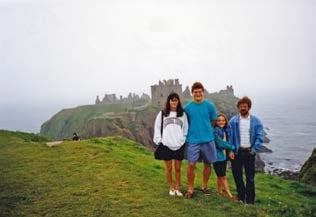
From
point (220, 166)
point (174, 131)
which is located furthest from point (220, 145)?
point (174, 131)

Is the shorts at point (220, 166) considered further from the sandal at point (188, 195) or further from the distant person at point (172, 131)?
the distant person at point (172, 131)

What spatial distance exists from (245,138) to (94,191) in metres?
5.01

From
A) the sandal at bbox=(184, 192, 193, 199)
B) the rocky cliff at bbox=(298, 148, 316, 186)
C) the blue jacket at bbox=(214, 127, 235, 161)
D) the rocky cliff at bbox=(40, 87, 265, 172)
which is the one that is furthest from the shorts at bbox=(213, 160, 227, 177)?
the rocky cliff at bbox=(40, 87, 265, 172)

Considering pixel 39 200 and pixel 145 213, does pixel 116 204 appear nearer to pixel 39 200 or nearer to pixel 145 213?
pixel 145 213

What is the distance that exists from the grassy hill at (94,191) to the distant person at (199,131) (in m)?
1.12

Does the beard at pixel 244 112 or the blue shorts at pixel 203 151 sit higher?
the beard at pixel 244 112

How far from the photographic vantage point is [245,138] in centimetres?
1018

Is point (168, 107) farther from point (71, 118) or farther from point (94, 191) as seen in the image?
point (71, 118)

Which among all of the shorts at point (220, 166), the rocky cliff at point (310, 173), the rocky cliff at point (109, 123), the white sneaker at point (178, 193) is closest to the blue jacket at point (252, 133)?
the shorts at point (220, 166)

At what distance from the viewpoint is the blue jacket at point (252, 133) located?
32.8 feet

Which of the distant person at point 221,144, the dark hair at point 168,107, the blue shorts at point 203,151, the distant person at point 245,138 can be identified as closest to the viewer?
the blue shorts at point 203,151

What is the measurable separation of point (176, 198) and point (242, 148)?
253 cm

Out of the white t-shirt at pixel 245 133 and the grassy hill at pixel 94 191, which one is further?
the white t-shirt at pixel 245 133

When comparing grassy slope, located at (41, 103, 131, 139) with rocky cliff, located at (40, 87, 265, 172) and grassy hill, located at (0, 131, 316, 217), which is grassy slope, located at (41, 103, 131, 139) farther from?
grassy hill, located at (0, 131, 316, 217)
